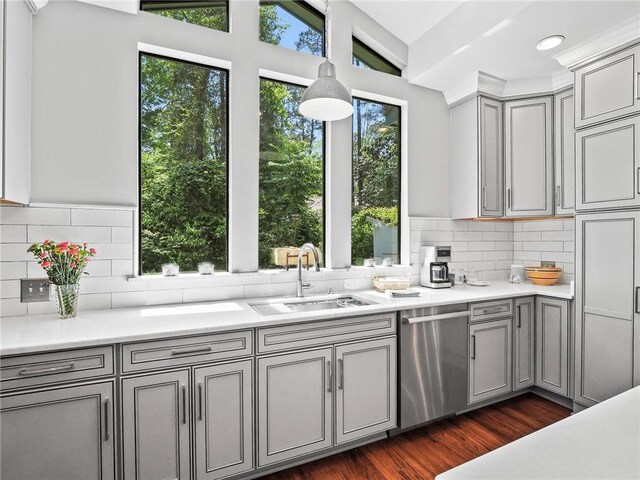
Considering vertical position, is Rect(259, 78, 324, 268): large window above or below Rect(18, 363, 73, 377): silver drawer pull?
above

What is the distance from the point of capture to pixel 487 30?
243 cm

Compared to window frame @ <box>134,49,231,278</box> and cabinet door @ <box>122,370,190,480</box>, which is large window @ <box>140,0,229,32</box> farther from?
cabinet door @ <box>122,370,190,480</box>

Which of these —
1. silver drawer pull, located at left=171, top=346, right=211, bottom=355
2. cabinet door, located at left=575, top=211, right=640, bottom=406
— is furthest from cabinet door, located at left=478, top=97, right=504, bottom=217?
silver drawer pull, located at left=171, top=346, right=211, bottom=355

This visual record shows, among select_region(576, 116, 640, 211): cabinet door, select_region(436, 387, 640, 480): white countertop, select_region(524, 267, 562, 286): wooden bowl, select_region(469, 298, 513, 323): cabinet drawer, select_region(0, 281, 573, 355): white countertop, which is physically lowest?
select_region(469, 298, 513, 323): cabinet drawer

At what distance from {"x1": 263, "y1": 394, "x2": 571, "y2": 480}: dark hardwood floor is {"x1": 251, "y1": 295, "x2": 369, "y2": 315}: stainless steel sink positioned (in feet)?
3.04

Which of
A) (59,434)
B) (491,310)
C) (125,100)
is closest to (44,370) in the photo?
(59,434)

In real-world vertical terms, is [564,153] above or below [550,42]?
below

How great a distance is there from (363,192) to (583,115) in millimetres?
1710

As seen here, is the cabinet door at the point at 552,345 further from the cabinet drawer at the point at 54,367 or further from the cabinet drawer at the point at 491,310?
the cabinet drawer at the point at 54,367

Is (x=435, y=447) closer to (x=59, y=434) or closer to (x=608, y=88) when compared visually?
(x=59, y=434)

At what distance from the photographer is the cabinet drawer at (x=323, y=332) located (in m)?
1.93

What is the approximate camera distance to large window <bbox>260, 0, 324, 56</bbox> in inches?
110

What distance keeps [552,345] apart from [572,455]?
2.62 m

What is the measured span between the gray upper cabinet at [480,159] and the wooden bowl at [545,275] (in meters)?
0.66
